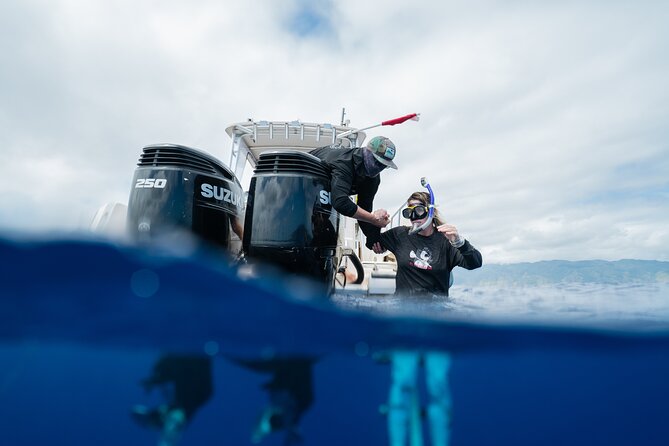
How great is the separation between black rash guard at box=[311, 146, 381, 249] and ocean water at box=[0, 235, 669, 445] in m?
0.79

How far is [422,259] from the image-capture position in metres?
3.67

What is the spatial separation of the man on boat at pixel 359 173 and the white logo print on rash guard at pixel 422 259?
0.45m

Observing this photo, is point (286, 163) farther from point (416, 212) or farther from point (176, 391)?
point (176, 391)

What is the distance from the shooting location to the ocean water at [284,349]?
2916mm

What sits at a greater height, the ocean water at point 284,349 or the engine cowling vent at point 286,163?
the engine cowling vent at point 286,163

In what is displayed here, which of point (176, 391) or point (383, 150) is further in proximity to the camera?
point (176, 391)

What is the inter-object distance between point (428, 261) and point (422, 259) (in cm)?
6

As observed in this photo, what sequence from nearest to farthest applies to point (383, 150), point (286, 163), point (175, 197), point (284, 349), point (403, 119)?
point (175, 197) < point (286, 163) < point (383, 150) < point (284, 349) < point (403, 119)

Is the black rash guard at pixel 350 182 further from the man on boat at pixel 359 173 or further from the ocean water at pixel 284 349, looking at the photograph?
the ocean water at pixel 284 349

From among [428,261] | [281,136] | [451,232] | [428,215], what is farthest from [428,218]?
[281,136]

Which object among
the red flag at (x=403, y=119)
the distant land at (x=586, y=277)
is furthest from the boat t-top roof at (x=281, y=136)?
the distant land at (x=586, y=277)

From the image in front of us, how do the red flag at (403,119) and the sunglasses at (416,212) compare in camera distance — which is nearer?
the sunglasses at (416,212)

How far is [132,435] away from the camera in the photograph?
4535 mm

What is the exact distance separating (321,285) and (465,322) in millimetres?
1592
